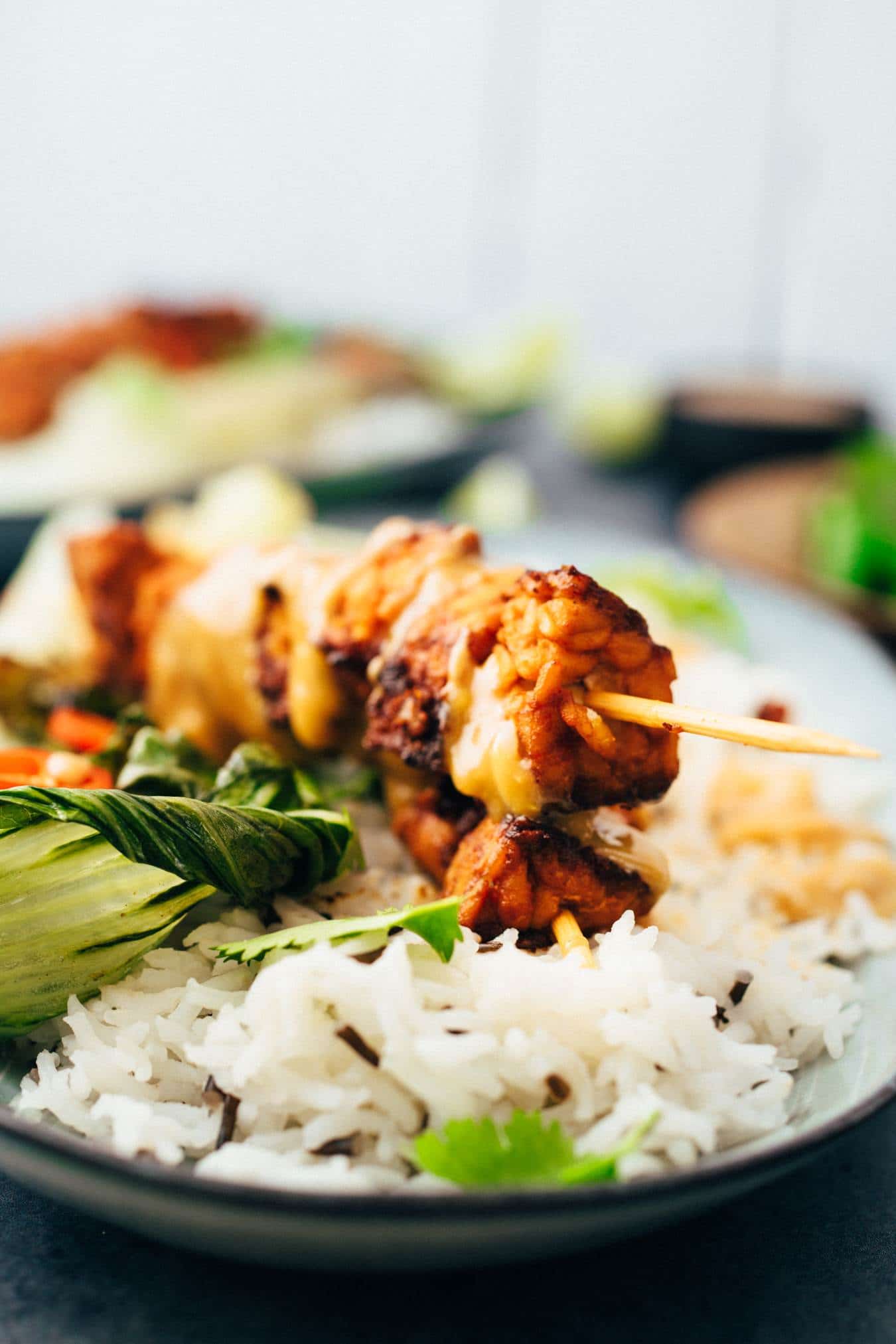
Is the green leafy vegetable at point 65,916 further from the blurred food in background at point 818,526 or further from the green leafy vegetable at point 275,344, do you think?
the green leafy vegetable at point 275,344

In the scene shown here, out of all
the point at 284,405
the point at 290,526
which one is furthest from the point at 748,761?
the point at 284,405

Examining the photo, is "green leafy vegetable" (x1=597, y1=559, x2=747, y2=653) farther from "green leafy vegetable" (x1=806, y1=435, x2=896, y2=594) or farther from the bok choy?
the bok choy

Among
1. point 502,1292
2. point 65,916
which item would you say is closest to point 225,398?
point 65,916

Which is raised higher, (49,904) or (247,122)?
(247,122)

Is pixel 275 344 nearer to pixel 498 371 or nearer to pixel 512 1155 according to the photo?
pixel 498 371

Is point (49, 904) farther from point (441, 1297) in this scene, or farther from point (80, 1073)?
point (441, 1297)

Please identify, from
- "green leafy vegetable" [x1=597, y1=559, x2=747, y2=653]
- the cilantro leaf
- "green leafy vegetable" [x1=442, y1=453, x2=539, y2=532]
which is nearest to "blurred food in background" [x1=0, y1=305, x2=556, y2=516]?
"green leafy vegetable" [x1=442, y1=453, x2=539, y2=532]
